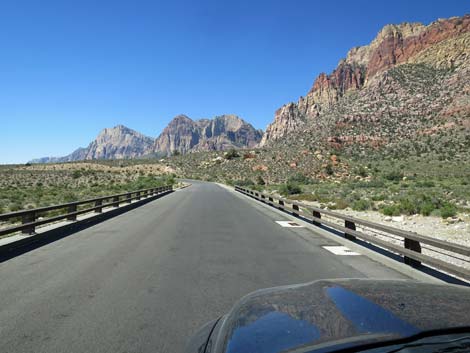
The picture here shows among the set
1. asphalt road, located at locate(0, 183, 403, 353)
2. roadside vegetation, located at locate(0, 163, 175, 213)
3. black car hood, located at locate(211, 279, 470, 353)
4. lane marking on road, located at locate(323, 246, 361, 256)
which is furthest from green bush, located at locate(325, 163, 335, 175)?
black car hood, located at locate(211, 279, 470, 353)

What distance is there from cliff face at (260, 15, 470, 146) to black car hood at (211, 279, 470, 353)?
332ft

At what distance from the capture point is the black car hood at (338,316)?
2.06 metres

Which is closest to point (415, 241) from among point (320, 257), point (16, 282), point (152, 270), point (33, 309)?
point (320, 257)

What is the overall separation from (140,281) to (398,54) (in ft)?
536

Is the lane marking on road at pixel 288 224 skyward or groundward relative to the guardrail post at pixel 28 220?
groundward

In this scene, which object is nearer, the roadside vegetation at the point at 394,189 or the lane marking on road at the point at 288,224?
the lane marking on road at the point at 288,224

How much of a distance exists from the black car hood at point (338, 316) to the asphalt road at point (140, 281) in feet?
5.70

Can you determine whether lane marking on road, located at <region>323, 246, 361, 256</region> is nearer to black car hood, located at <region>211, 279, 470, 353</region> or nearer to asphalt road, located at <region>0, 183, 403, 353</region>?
asphalt road, located at <region>0, 183, 403, 353</region>

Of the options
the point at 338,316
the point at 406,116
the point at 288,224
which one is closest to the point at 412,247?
the point at 338,316

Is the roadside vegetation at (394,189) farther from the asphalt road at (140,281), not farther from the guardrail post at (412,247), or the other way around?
the asphalt road at (140,281)

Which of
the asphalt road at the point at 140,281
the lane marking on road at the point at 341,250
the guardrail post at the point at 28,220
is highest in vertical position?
the guardrail post at the point at 28,220

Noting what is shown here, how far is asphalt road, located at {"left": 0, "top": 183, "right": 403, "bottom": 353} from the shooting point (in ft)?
14.0

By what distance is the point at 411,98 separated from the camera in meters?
89.1

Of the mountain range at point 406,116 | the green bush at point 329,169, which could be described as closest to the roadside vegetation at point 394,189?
the green bush at point 329,169
